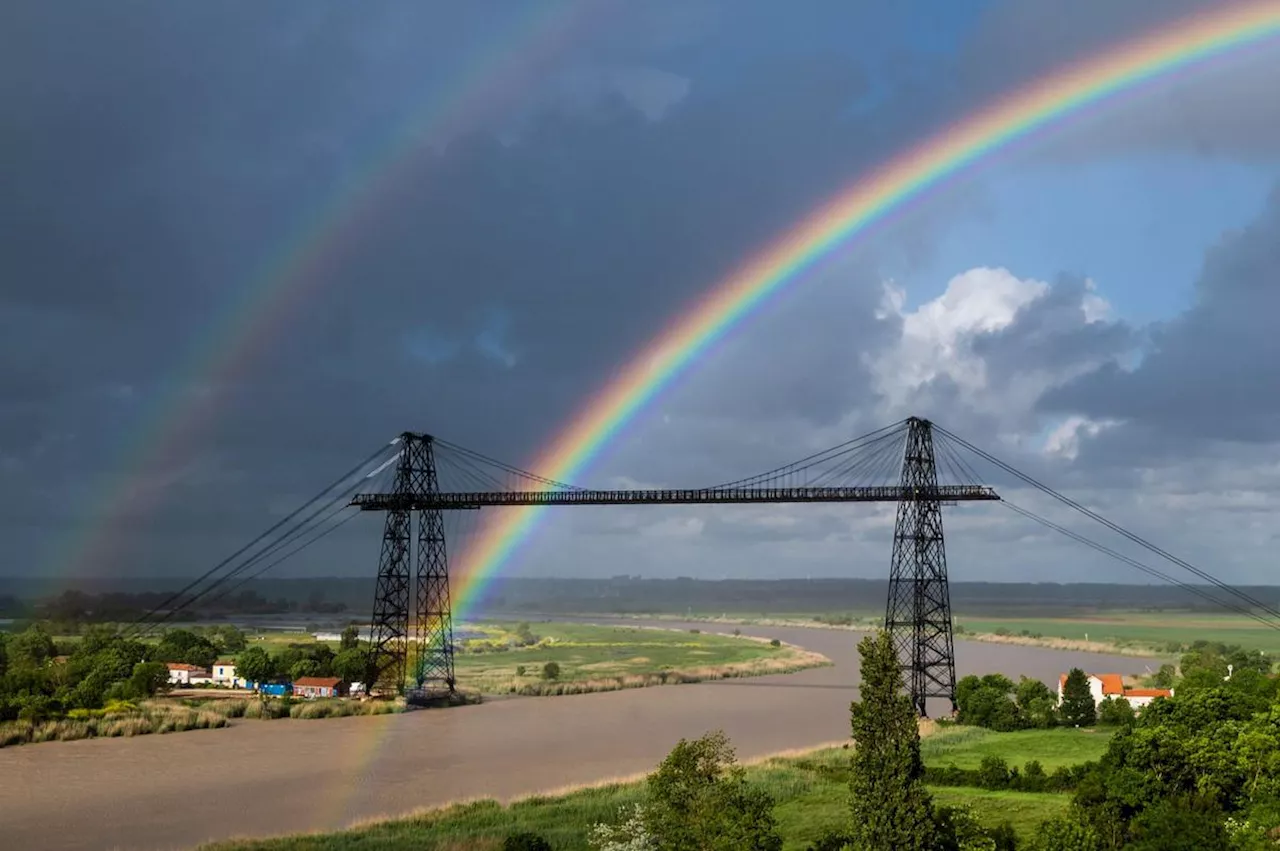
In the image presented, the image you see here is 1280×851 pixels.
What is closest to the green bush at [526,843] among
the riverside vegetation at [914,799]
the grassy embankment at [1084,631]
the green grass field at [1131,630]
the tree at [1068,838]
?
the riverside vegetation at [914,799]

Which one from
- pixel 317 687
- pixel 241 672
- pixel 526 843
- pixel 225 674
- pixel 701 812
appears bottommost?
pixel 225 674

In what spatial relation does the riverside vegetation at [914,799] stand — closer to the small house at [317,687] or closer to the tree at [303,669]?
the small house at [317,687]

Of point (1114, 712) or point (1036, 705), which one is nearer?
point (1114, 712)

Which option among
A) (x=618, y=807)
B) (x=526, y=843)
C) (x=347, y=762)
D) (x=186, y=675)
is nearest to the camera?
(x=526, y=843)

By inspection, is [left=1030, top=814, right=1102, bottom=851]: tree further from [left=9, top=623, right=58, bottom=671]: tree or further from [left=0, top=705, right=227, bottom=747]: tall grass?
[left=9, top=623, right=58, bottom=671]: tree

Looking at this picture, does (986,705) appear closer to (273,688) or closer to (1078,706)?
(1078,706)

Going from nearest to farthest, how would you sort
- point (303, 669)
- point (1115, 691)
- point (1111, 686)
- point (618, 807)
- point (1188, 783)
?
1. point (1188, 783)
2. point (618, 807)
3. point (1115, 691)
4. point (1111, 686)
5. point (303, 669)

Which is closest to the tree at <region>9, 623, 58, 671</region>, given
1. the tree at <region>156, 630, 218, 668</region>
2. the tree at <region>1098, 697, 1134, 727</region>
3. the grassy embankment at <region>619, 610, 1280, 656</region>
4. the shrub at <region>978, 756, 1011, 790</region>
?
the tree at <region>156, 630, 218, 668</region>

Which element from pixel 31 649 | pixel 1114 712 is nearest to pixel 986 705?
pixel 1114 712
